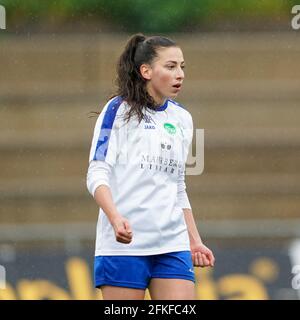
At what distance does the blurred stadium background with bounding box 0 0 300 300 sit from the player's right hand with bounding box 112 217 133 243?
5368mm

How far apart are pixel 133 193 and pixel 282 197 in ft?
19.4

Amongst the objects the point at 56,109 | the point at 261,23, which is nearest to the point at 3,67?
the point at 56,109

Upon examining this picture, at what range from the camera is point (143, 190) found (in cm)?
367

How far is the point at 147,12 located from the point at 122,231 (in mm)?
5638

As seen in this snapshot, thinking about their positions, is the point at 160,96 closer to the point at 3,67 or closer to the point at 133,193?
the point at 133,193

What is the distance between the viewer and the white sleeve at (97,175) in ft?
11.9

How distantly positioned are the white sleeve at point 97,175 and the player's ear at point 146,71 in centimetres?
32

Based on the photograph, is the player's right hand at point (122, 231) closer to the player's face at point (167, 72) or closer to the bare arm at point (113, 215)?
the bare arm at point (113, 215)

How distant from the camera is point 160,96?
12.5 ft

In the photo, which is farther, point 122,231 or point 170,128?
point 170,128

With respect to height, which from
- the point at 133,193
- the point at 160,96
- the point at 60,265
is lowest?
the point at 60,265

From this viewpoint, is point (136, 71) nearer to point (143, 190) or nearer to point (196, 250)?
point (143, 190)

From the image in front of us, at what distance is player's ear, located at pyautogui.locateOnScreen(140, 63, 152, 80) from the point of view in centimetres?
379

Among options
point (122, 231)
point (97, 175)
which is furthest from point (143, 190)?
point (122, 231)
